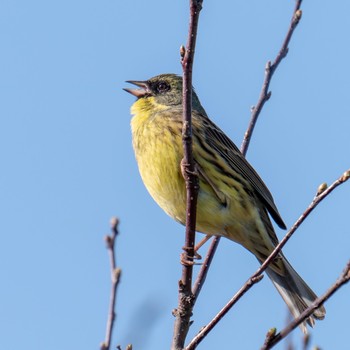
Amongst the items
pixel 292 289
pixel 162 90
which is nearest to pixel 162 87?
pixel 162 90

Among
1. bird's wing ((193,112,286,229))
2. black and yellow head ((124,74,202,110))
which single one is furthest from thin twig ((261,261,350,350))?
black and yellow head ((124,74,202,110))

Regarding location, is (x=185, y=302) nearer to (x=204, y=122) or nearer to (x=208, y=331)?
(x=208, y=331)

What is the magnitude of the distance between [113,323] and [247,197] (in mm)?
3657

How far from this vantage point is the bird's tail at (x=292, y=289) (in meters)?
6.29

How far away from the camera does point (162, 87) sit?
300 inches

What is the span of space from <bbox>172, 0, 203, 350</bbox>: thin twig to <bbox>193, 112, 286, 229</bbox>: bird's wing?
1907 mm

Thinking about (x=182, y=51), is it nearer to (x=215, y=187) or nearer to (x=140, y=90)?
(x=215, y=187)

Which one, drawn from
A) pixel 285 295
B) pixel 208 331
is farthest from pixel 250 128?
pixel 208 331

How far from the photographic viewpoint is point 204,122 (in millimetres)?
7141

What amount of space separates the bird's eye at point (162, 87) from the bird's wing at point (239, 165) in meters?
0.73

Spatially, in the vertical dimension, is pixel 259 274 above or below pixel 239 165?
below

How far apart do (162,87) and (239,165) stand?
1.31 metres

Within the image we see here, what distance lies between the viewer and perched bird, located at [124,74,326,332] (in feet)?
20.7

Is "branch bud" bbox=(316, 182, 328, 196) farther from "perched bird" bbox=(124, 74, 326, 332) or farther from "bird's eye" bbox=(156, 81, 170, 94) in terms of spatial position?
"bird's eye" bbox=(156, 81, 170, 94)
